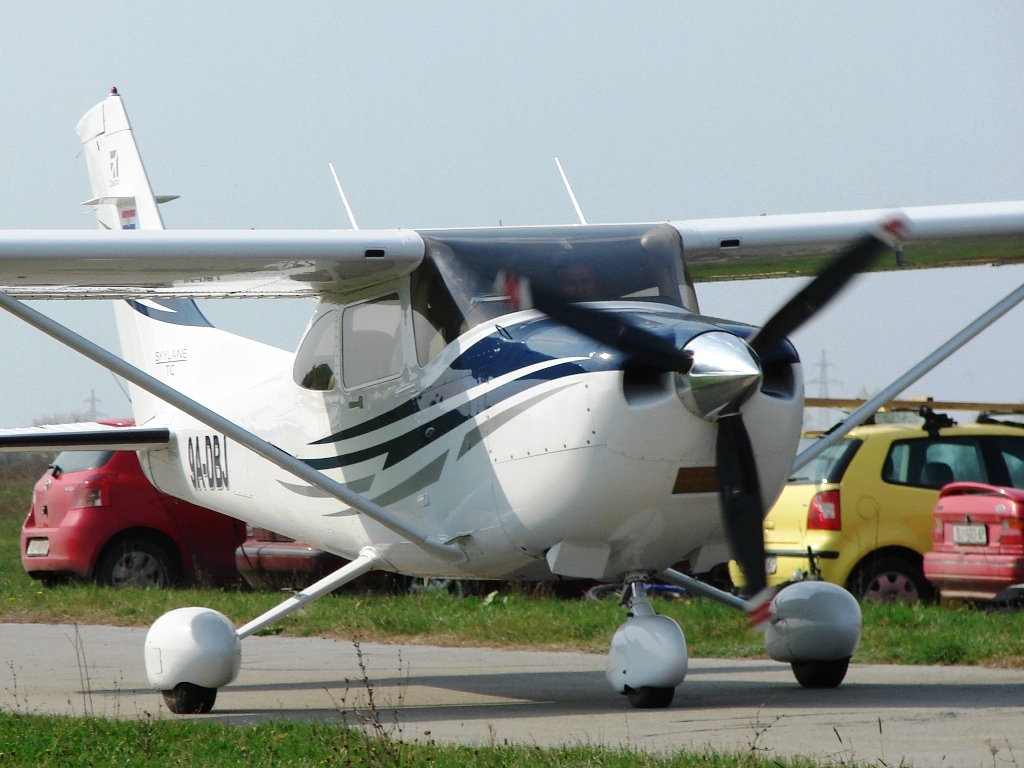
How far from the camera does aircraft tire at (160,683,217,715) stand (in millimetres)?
7816

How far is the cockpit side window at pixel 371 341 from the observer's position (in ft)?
26.8

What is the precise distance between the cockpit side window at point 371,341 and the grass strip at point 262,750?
2334 mm

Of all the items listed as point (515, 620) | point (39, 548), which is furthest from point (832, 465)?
point (39, 548)

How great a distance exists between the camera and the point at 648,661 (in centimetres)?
707

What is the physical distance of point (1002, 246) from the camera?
964 cm

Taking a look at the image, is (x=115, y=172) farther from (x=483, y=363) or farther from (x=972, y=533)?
(x=972, y=533)

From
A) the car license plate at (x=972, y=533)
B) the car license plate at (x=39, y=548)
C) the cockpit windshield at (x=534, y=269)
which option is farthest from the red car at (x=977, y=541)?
the car license plate at (x=39, y=548)

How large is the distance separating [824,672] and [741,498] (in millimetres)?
2058

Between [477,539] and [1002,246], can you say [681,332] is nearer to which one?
[477,539]

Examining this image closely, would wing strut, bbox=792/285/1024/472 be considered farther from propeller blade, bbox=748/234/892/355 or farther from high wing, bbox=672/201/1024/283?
propeller blade, bbox=748/234/892/355

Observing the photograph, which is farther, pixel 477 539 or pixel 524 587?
pixel 524 587

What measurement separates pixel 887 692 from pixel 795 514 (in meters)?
3.78

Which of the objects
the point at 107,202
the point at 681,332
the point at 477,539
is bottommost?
the point at 477,539

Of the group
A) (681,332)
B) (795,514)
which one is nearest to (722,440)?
(681,332)
